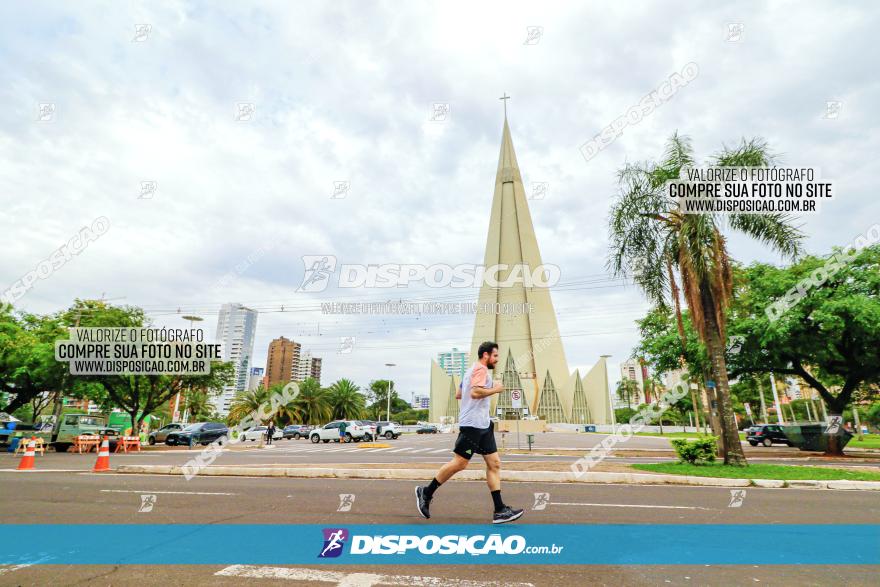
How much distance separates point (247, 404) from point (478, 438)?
61.8 m

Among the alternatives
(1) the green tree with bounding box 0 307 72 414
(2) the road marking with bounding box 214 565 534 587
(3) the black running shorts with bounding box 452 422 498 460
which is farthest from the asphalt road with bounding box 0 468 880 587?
(1) the green tree with bounding box 0 307 72 414

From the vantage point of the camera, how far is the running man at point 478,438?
4863mm

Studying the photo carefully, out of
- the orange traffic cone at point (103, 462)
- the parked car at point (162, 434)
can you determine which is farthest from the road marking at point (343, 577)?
the parked car at point (162, 434)

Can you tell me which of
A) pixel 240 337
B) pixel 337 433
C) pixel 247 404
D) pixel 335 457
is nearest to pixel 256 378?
pixel 247 404

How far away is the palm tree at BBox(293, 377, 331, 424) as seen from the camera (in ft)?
200

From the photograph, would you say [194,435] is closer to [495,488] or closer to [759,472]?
[495,488]

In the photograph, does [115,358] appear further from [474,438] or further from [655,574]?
[655,574]

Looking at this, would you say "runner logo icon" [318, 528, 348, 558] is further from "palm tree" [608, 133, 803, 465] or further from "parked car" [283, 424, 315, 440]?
"parked car" [283, 424, 315, 440]

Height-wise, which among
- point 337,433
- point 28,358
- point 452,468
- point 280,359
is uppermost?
point 280,359

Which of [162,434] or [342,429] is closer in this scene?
[162,434]

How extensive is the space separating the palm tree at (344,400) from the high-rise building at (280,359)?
46.8m

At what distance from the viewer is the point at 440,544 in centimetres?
427

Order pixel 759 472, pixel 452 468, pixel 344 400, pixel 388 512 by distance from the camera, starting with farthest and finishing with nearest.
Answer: pixel 344 400
pixel 759 472
pixel 388 512
pixel 452 468

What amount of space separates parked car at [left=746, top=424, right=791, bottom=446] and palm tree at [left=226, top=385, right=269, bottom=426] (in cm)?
5299
